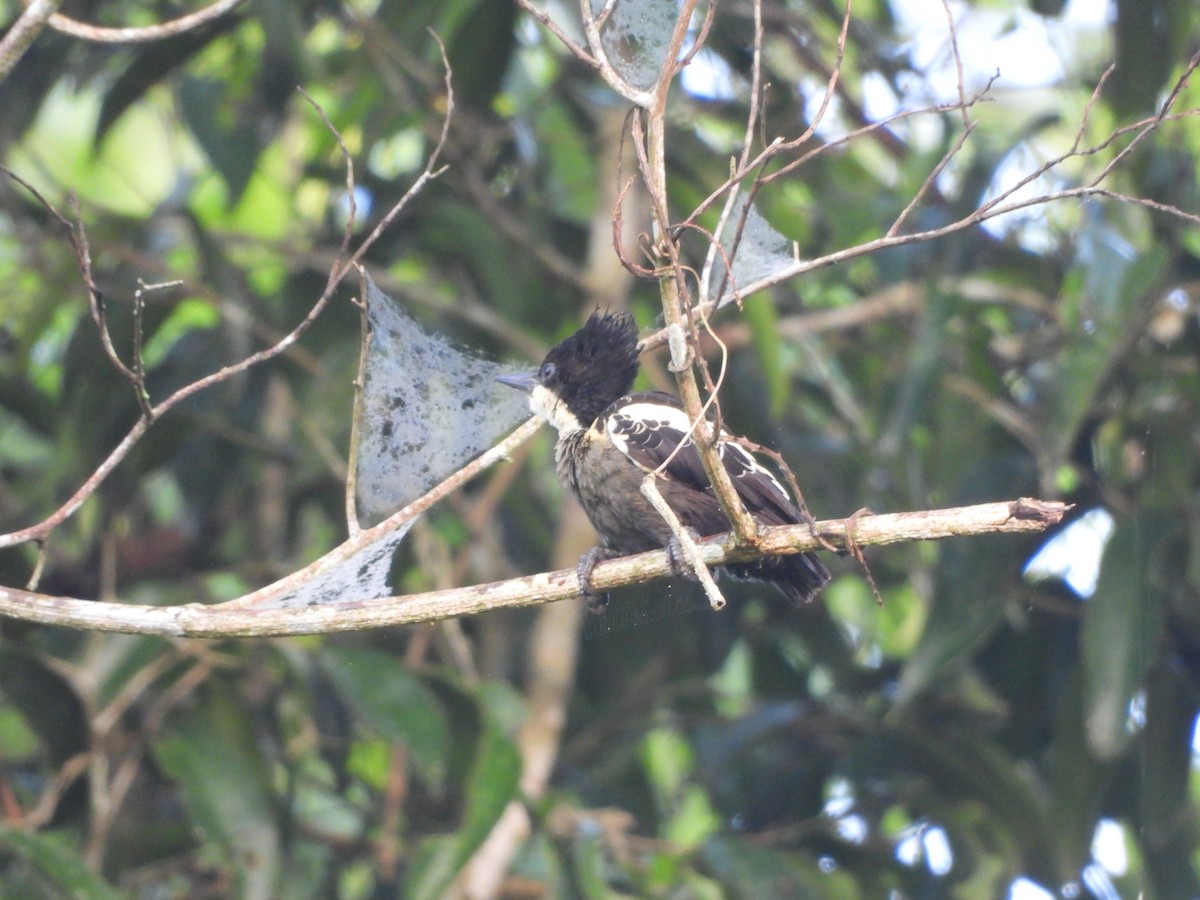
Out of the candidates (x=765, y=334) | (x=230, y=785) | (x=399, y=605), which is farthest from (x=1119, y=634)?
(x=230, y=785)

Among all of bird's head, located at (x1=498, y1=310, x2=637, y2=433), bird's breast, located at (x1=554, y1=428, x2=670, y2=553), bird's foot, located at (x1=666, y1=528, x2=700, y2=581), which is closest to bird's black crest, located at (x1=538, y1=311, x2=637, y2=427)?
bird's head, located at (x1=498, y1=310, x2=637, y2=433)

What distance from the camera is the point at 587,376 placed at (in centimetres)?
384

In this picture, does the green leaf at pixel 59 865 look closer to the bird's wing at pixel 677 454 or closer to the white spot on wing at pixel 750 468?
the bird's wing at pixel 677 454

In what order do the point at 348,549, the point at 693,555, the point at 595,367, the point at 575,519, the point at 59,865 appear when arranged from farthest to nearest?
the point at 575,519
the point at 595,367
the point at 59,865
the point at 348,549
the point at 693,555

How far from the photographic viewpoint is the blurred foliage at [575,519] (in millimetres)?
4160

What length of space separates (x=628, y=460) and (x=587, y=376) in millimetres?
356

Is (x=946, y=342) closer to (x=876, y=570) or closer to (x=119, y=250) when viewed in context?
(x=876, y=570)

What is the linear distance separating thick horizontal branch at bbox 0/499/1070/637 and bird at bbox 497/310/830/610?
0.75 m

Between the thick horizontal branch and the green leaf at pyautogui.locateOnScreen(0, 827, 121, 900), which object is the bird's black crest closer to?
the thick horizontal branch

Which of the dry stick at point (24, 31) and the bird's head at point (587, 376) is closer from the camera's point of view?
the dry stick at point (24, 31)

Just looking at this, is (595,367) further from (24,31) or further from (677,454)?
(24,31)

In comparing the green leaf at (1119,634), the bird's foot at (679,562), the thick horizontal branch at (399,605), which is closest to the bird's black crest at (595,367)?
the bird's foot at (679,562)

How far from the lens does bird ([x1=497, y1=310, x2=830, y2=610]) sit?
3424 millimetres

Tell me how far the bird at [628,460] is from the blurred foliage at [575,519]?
0.62 metres
